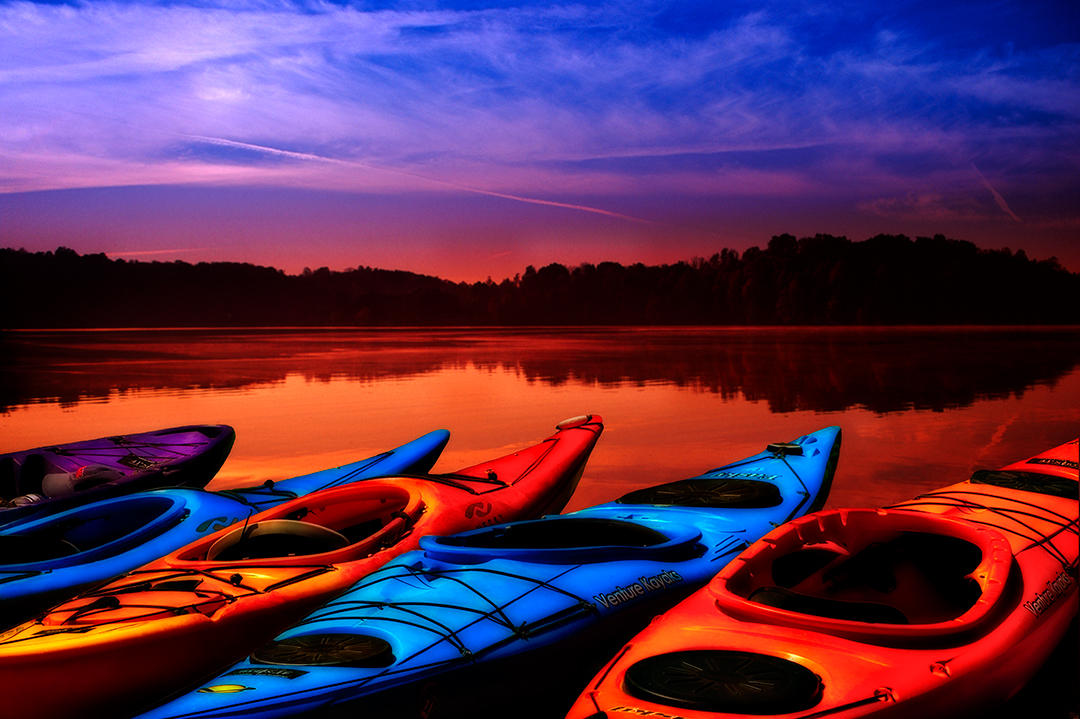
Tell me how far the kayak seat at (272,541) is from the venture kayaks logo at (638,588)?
974mm

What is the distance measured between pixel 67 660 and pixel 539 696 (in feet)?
4.29

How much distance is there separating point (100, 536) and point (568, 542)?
88.7 inches

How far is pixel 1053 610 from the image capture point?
2.13 m

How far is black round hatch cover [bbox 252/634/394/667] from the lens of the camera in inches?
80.1

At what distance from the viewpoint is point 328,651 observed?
208cm

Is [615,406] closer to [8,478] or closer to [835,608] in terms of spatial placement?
[8,478]

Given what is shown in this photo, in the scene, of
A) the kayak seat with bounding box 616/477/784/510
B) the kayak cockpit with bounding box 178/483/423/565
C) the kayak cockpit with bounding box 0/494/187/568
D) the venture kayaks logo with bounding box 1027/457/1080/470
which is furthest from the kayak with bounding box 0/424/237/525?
the venture kayaks logo with bounding box 1027/457/1080/470

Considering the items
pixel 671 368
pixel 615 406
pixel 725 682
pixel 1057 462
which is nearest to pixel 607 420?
pixel 615 406

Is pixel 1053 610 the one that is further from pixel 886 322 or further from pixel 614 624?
pixel 886 322

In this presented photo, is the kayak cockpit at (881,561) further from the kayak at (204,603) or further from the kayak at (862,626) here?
the kayak at (204,603)

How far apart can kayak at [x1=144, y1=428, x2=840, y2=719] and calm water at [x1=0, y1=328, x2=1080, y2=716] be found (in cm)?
120

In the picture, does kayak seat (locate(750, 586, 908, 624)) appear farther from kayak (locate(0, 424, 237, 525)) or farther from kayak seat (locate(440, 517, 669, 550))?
kayak (locate(0, 424, 237, 525))

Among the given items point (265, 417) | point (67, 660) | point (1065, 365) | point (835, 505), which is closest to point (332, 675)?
point (67, 660)

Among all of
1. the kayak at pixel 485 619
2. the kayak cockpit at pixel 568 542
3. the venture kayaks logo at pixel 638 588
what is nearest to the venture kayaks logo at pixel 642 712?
the kayak at pixel 485 619
